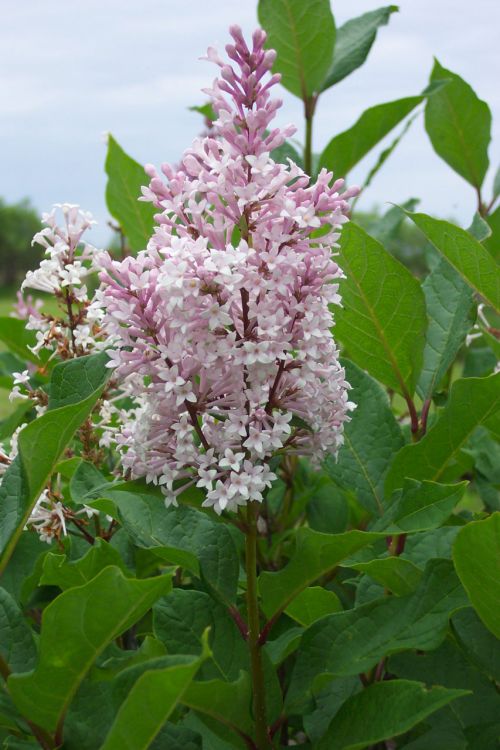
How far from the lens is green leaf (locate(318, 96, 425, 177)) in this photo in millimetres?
2264

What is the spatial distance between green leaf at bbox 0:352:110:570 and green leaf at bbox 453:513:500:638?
0.59 metres

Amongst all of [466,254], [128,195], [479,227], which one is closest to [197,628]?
[466,254]

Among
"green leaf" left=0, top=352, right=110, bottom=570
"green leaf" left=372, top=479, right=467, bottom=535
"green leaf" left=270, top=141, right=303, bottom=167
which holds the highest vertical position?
"green leaf" left=270, top=141, right=303, bottom=167

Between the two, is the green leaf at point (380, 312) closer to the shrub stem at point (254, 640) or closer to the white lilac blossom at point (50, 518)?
the shrub stem at point (254, 640)

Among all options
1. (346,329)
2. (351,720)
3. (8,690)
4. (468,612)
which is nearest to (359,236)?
(346,329)

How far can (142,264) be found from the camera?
4.40 ft

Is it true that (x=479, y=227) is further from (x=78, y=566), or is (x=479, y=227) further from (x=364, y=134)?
(x=78, y=566)

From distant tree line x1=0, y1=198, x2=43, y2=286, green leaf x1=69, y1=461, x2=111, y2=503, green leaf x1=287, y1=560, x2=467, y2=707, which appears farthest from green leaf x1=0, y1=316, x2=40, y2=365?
distant tree line x1=0, y1=198, x2=43, y2=286

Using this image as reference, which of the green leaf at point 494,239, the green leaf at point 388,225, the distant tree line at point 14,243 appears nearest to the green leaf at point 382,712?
the green leaf at point 494,239

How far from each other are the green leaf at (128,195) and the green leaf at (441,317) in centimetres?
78

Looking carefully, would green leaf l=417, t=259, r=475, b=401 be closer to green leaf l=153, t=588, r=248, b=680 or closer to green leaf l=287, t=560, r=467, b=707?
green leaf l=287, t=560, r=467, b=707

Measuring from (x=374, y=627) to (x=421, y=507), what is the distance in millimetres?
213

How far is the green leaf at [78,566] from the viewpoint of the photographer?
4.81ft

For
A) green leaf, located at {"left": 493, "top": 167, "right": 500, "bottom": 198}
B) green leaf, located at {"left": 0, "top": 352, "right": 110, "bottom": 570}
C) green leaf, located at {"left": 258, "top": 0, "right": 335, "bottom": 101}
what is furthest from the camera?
green leaf, located at {"left": 493, "top": 167, "right": 500, "bottom": 198}
